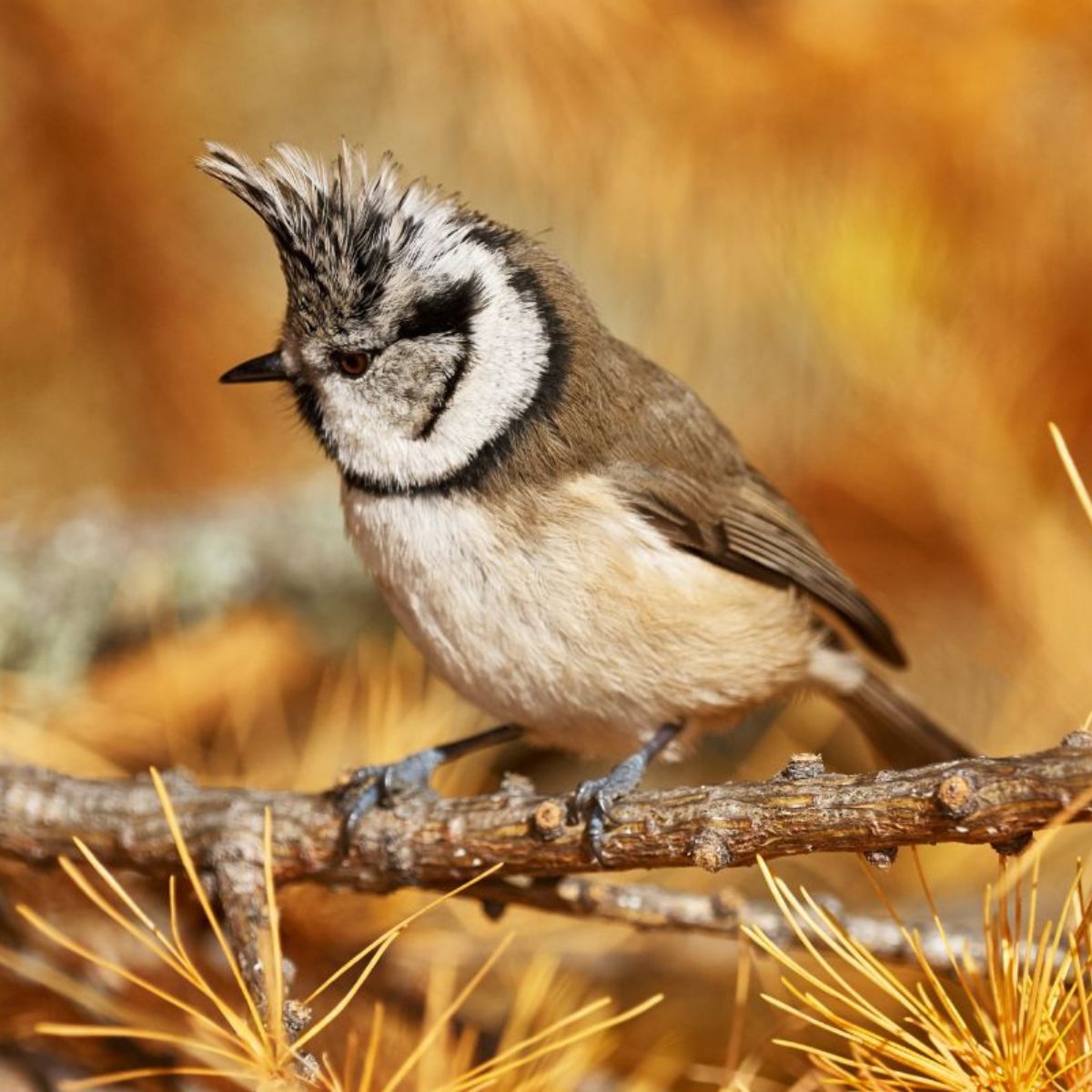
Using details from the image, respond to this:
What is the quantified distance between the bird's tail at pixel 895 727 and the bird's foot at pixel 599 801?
57cm

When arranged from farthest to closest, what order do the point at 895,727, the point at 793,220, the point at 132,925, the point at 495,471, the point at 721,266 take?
the point at 895,727 < the point at 721,266 < the point at 793,220 < the point at 495,471 < the point at 132,925

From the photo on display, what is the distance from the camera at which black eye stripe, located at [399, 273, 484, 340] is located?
155cm

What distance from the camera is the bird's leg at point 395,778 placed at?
1.43 m

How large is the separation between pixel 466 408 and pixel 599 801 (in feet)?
1.69

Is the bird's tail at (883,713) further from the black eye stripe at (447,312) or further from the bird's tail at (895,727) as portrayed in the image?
the black eye stripe at (447,312)

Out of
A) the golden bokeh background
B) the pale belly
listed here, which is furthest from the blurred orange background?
the pale belly

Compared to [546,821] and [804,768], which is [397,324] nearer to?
[546,821]

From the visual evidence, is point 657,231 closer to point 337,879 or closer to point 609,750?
point 609,750

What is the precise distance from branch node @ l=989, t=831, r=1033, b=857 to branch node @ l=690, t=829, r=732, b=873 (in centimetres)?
23

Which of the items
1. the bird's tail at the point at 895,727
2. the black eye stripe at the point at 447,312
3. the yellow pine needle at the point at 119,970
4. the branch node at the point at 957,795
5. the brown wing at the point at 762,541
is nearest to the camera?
the branch node at the point at 957,795

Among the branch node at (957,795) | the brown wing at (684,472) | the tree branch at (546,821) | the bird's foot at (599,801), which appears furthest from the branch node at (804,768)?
the brown wing at (684,472)

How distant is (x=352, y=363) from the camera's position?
1.56 m

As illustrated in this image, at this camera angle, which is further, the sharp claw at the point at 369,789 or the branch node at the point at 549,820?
the sharp claw at the point at 369,789

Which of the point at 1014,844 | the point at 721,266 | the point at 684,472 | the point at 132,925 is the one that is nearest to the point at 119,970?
the point at 132,925
